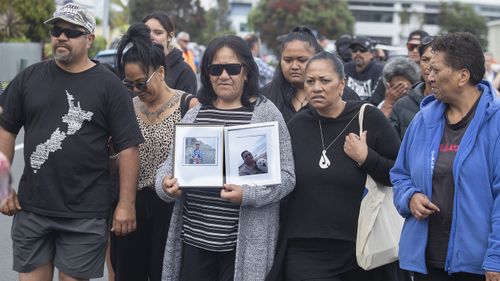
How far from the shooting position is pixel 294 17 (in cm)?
8450

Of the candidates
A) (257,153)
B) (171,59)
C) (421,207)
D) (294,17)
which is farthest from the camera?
(294,17)

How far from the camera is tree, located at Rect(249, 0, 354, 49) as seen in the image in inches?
3339

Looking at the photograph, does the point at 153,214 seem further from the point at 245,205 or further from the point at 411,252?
the point at 411,252

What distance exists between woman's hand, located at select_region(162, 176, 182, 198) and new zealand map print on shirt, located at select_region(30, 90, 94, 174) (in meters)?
0.60

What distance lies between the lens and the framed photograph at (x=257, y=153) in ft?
15.9

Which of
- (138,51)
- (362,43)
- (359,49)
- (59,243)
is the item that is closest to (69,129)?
(59,243)

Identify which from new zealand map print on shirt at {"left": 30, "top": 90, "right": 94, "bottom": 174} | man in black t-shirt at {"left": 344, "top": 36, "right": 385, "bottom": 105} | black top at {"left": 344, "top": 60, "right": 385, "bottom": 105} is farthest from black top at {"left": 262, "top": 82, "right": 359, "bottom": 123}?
man in black t-shirt at {"left": 344, "top": 36, "right": 385, "bottom": 105}

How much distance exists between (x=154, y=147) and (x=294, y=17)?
7991 centimetres

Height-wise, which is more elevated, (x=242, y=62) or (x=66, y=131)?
(x=242, y=62)

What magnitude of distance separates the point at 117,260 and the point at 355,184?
1.76 m

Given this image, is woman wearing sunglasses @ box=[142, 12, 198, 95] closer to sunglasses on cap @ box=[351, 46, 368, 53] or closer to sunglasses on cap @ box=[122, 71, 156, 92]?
sunglasses on cap @ box=[122, 71, 156, 92]

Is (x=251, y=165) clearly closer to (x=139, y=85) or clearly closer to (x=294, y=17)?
(x=139, y=85)

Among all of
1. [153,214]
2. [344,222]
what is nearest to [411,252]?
[344,222]

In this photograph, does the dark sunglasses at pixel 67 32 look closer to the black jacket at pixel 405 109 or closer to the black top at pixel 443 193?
the black top at pixel 443 193
